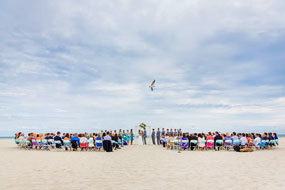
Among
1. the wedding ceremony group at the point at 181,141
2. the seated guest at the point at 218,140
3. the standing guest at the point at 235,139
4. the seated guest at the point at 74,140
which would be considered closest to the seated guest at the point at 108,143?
the wedding ceremony group at the point at 181,141

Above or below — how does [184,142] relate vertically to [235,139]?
below

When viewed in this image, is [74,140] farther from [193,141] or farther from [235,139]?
[235,139]

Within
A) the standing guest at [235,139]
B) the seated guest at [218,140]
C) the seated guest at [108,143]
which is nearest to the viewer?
the seated guest at [108,143]

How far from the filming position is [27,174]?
8.60 metres

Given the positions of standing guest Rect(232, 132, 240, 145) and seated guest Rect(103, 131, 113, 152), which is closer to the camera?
seated guest Rect(103, 131, 113, 152)

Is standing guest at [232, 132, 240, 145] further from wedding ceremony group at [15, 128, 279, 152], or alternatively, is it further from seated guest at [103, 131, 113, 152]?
seated guest at [103, 131, 113, 152]

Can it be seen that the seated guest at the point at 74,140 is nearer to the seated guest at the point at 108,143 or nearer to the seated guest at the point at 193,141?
the seated guest at the point at 108,143

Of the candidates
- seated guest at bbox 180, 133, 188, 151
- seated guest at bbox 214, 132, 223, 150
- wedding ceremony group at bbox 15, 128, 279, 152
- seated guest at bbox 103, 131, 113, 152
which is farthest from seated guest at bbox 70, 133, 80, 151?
seated guest at bbox 214, 132, 223, 150

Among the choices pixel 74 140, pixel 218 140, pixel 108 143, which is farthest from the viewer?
pixel 218 140

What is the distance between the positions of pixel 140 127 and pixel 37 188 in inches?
868

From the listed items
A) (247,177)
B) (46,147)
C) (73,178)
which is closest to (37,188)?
(73,178)

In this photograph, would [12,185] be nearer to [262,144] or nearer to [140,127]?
[262,144]

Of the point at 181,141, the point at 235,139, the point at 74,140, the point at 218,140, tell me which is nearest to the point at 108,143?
the point at 74,140

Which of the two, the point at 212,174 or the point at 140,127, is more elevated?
the point at 140,127
